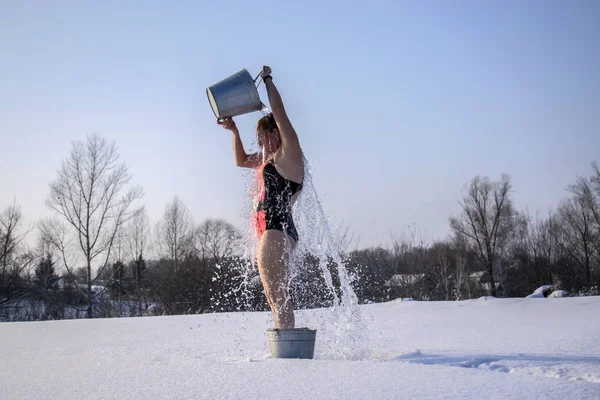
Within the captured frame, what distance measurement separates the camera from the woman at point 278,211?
2.30 meters

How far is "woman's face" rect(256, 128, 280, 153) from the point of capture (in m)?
2.54

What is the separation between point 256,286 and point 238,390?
9424 millimetres

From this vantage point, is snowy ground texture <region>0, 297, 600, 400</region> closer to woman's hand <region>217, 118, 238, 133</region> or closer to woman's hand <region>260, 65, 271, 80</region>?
woman's hand <region>217, 118, 238, 133</region>

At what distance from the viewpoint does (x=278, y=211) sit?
2334 millimetres

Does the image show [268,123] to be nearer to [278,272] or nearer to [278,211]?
[278,211]

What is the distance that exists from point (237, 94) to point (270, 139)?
0.30 metres

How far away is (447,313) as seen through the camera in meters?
4.85

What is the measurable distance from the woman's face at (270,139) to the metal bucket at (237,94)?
149 mm

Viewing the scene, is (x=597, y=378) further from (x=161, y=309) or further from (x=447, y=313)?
(x=161, y=309)

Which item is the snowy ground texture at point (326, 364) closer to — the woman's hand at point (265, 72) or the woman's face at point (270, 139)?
the woman's face at point (270, 139)

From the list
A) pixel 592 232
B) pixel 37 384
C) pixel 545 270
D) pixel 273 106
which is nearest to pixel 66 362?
pixel 37 384

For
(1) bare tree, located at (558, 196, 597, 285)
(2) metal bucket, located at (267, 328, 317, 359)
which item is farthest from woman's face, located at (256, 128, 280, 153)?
(1) bare tree, located at (558, 196, 597, 285)

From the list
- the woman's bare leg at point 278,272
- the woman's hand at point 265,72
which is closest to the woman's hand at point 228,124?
the woman's hand at point 265,72

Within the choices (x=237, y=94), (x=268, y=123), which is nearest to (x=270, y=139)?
(x=268, y=123)
